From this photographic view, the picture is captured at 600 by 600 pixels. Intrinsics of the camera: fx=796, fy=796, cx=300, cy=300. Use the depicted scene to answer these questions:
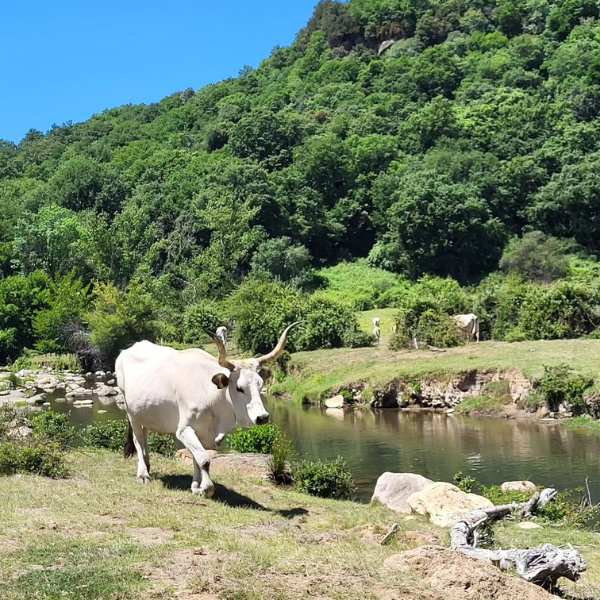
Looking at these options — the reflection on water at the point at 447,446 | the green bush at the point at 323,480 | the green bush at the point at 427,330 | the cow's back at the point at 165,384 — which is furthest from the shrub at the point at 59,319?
the cow's back at the point at 165,384

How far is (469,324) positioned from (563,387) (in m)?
13.0

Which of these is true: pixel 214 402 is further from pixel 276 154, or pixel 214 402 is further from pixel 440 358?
pixel 276 154

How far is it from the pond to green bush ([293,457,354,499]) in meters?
1.18

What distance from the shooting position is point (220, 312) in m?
56.6

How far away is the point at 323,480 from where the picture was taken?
1580 cm

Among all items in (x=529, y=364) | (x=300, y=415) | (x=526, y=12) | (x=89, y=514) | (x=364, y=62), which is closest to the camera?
(x=89, y=514)

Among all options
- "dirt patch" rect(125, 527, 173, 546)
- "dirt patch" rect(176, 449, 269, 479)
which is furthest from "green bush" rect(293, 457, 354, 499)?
"dirt patch" rect(125, 527, 173, 546)

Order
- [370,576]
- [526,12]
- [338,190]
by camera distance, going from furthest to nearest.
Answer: [526,12]
[338,190]
[370,576]

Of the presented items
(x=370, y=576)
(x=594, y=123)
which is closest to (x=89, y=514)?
(x=370, y=576)

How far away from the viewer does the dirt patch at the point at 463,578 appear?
24.8 feet

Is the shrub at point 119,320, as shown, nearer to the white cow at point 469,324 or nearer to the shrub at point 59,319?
the shrub at point 59,319

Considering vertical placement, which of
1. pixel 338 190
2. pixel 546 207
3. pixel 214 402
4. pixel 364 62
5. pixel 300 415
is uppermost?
pixel 364 62

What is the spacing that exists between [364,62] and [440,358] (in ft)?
316

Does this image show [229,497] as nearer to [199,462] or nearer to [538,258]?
[199,462]
